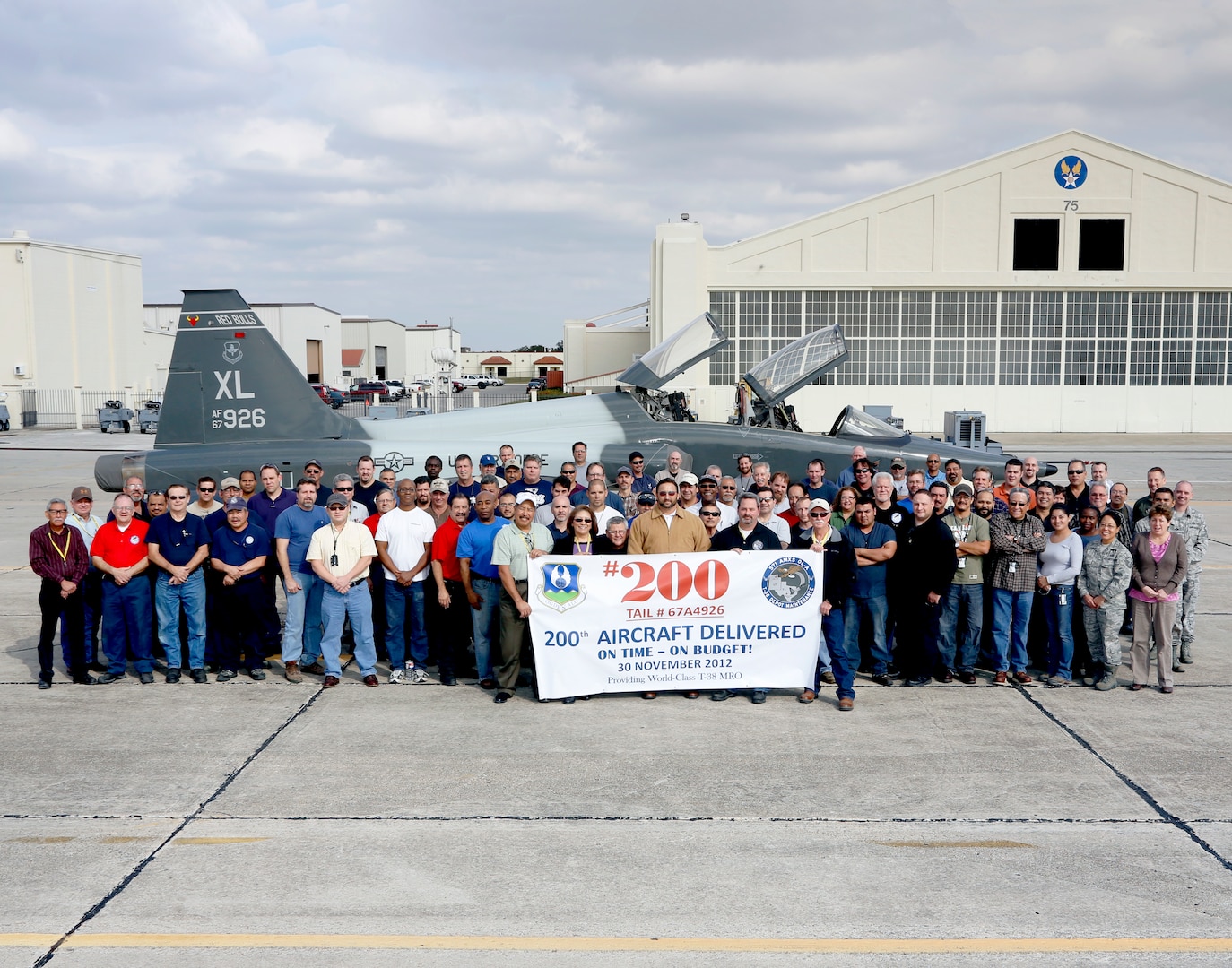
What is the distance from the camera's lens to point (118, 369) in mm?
57781

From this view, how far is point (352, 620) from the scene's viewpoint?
8.52 m

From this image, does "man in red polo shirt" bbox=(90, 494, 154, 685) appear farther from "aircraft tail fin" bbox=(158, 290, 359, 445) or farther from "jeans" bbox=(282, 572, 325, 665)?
"aircraft tail fin" bbox=(158, 290, 359, 445)

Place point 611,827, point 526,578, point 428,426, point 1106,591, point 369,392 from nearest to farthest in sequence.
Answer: point 611,827, point 526,578, point 1106,591, point 428,426, point 369,392

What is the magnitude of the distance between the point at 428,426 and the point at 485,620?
6401 millimetres

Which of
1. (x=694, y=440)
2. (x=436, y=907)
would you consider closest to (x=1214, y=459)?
(x=694, y=440)

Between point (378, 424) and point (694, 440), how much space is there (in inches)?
182

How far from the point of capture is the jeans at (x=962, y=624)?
835cm

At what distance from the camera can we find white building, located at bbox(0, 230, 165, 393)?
5138 centimetres

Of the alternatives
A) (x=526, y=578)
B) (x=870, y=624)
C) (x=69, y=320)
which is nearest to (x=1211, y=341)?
(x=870, y=624)

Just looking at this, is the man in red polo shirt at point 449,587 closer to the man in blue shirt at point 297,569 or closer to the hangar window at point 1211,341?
the man in blue shirt at point 297,569

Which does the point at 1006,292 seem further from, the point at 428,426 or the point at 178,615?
the point at 178,615

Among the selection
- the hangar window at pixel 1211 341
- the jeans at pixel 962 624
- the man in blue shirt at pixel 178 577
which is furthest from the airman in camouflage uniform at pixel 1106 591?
the hangar window at pixel 1211 341

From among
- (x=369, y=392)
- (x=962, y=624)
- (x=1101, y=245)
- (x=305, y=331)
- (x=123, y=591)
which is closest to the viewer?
(x=123, y=591)

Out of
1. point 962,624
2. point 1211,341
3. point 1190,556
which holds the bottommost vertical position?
point 962,624
